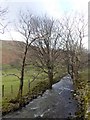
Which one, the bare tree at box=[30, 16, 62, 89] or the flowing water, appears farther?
the bare tree at box=[30, 16, 62, 89]

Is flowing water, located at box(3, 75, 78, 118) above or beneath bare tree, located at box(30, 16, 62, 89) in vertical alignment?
beneath

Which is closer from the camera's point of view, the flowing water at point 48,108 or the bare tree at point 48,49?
the flowing water at point 48,108

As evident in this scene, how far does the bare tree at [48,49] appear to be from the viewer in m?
32.7

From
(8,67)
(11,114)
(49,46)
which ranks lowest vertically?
(11,114)

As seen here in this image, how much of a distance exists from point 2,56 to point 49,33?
1022cm

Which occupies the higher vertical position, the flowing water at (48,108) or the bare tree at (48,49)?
the bare tree at (48,49)

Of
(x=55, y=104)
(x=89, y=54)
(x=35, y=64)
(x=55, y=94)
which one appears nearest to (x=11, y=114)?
(x=55, y=104)

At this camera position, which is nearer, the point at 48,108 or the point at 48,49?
the point at 48,108

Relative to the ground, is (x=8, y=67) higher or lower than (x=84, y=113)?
higher

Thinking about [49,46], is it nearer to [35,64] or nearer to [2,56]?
[35,64]

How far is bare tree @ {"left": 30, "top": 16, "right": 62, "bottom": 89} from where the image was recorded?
32713 millimetres

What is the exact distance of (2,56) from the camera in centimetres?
4122

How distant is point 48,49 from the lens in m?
33.8

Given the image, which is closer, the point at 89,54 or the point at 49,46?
the point at 49,46
